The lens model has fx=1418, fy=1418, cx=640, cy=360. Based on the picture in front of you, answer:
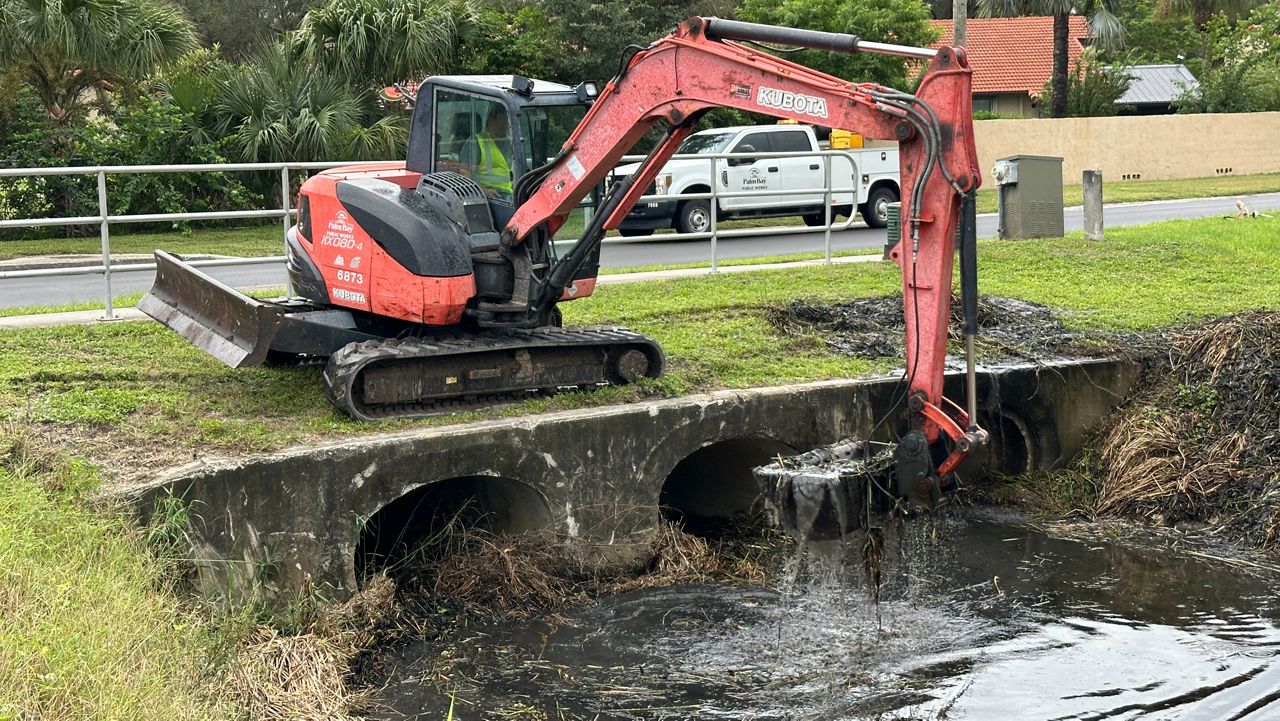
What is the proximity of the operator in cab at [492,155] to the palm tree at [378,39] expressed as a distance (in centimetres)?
1505

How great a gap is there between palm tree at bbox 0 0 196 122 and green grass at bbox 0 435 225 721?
15019 mm

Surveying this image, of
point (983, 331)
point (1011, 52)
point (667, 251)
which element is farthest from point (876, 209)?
point (1011, 52)

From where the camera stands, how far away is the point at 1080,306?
14.0m

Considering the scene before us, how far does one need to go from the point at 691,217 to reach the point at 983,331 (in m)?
10.1

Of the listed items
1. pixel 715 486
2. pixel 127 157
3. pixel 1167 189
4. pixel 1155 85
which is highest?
pixel 1155 85

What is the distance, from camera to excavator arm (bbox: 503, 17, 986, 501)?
26.9 ft

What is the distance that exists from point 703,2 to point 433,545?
23.5m

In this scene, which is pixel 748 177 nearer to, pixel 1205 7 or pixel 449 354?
pixel 449 354

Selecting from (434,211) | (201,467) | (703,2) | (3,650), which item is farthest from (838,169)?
(3,650)

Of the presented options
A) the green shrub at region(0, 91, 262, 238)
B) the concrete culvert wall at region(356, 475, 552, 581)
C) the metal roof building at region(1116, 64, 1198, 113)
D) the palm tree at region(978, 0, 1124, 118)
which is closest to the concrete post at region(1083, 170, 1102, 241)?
the concrete culvert wall at region(356, 475, 552, 581)

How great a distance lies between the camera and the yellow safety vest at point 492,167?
33.8 ft

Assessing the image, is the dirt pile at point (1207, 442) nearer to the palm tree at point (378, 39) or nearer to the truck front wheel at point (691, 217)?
the truck front wheel at point (691, 217)

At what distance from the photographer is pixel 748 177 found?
23391mm

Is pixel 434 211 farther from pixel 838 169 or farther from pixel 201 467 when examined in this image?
pixel 838 169
